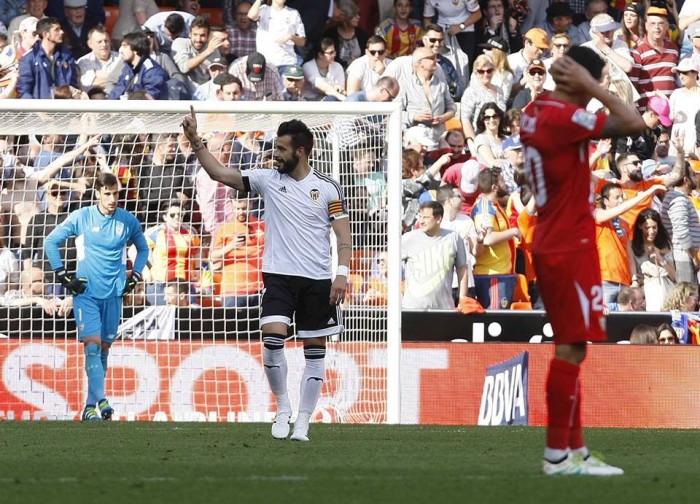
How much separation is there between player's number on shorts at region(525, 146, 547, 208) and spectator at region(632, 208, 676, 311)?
9.58m

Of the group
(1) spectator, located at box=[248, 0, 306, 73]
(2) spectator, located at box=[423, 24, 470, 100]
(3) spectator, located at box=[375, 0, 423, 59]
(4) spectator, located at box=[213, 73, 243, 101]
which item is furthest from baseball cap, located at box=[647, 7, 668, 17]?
(4) spectator, located at box=[213, 73, 243, 101]

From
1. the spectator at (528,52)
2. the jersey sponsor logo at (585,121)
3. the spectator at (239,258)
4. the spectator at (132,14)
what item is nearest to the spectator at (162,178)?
the spectator at (239,258)

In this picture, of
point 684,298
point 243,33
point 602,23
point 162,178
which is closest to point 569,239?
point 684,298

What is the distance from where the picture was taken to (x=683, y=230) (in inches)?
673

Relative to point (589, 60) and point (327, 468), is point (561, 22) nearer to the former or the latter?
point (589, 60)

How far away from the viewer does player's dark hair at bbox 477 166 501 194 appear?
16.7 meters

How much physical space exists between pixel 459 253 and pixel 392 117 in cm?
212

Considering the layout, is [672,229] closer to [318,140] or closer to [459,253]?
[459,253]

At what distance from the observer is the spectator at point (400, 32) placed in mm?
19969

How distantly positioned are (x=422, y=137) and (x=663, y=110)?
359 cm

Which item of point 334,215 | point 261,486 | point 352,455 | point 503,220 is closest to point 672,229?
point 503,220

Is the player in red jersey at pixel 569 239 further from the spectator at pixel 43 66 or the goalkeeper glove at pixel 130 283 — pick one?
the spectator at pixel 43 66

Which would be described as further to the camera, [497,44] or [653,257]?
[497,44]

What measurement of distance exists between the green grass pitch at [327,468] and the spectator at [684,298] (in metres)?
4.36
